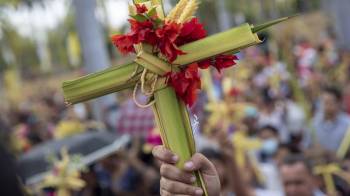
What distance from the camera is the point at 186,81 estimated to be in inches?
70.9

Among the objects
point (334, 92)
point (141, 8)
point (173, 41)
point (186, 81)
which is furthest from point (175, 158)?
point (334, 92)

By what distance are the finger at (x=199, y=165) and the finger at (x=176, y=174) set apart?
0.02 meters

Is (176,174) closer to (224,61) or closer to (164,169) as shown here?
(164,169)

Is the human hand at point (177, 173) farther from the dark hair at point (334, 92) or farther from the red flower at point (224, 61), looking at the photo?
the dark hair at point (334, 92)

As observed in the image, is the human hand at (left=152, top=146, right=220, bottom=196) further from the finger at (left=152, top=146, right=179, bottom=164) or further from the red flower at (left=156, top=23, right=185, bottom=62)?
the red flower at (left=156, top=23, right=185, bottom=62)

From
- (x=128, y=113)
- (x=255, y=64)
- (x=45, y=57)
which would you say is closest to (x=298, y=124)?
(x=128, y=113)

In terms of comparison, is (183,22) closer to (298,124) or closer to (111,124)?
(111,124)

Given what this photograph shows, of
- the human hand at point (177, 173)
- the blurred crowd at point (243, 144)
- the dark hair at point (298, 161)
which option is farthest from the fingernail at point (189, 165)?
the dark hair at point (298, 161)

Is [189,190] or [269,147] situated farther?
[269,147]

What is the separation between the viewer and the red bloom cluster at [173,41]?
1.77 meters

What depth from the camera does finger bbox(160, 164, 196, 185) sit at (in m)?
1.80

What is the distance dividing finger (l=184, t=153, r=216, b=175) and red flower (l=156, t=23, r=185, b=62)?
307mm

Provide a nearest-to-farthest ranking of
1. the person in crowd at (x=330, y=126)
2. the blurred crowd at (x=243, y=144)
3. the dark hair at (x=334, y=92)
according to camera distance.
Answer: the blurred crowd at (x=243, y=144) → the person in crowd at (x=330, y=126) → the dark hair at (x=334, y=92)

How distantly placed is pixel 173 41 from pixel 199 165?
0.38 meters
